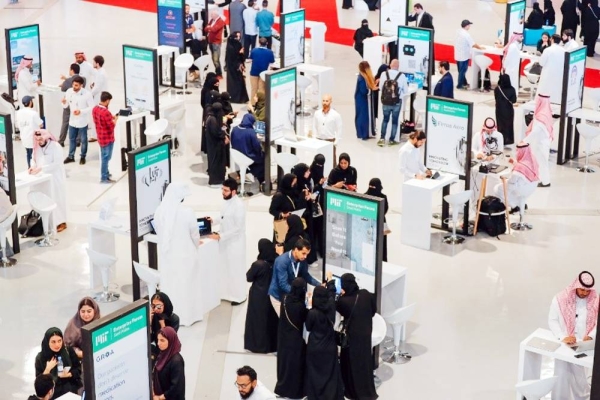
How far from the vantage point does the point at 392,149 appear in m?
16.8

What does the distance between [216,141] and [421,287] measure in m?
4.19

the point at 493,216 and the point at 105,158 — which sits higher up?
the point at 105,158

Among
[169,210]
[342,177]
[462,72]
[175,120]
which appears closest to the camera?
[169,210]

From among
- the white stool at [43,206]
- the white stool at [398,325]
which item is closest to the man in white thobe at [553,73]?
the white stool at [398,325]

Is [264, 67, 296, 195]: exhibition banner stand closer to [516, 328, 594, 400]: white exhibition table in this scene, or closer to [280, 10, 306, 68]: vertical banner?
[280, 10, 306, 68]: vertical banner

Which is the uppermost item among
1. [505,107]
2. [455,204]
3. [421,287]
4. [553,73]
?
[553,73]

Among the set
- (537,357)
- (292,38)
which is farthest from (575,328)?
(292,38)

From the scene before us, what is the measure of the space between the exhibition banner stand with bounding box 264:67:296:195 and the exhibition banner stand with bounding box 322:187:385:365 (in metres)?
4.55

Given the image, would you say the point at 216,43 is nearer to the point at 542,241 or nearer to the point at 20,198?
the point at 20,198

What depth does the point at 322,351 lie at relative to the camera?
912 centimetres

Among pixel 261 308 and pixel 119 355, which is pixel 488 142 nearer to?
pixel 261 308

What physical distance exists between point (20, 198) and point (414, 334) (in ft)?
20.5

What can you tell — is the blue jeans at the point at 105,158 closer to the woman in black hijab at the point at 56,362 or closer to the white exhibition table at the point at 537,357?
the woman in black hijab at the point at 56,362

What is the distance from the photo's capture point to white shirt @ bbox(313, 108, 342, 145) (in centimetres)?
1495
